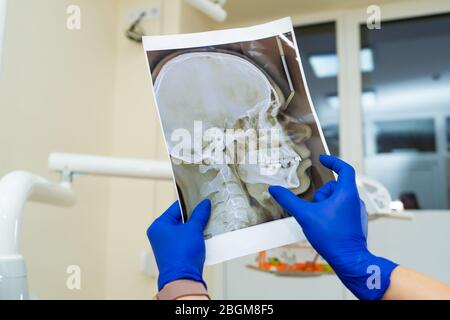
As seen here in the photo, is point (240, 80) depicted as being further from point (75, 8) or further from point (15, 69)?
point (75, 8)

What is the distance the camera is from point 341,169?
2.58 ft

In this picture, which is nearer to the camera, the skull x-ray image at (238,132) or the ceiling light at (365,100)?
the skull x-ray image at (238,132)

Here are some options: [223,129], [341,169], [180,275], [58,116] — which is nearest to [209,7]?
[58,116]

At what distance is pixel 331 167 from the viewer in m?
0.81

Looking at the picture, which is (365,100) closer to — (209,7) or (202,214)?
(209,7)

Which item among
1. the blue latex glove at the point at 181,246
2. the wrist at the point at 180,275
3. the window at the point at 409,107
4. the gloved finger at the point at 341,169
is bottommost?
the wrist at the point at 180,275

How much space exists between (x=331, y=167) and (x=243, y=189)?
158 millimetres

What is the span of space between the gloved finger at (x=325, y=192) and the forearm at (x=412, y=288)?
16cm

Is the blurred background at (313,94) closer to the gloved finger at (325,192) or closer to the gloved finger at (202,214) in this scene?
the gloved finger at (202,214)

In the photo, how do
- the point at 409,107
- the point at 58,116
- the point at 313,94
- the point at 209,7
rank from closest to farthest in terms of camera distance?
the point at 209,7 < the point at 58,116 < the point at 409,107 < the point at 313,94

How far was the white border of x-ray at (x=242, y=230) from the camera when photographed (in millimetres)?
758

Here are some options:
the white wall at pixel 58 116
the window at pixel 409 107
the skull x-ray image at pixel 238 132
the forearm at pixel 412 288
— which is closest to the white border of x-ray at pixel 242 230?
the skull x-ray image at pixel 238 132

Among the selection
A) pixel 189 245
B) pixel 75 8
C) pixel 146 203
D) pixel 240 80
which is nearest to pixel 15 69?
pixel 75 8

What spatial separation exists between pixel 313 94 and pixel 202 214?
1.60 metres
